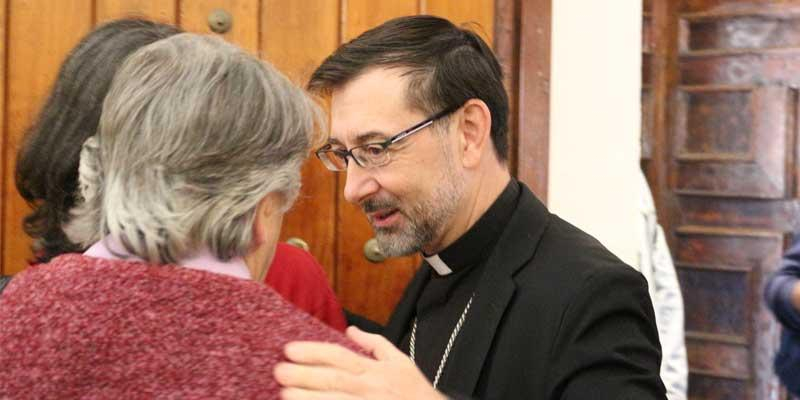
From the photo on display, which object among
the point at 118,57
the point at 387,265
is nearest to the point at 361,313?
the point at 387,265

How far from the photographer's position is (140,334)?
0.97m

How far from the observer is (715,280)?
14.4ft

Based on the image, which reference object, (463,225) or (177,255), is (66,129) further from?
(463,225)

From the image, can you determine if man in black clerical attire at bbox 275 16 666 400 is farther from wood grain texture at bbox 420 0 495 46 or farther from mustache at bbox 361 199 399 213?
wood grain texture at bbox 420 0 495 46

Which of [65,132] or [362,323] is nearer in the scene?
[65,132]

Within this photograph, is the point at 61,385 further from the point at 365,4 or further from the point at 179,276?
the point at 365,4

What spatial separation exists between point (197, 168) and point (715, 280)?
3687mm

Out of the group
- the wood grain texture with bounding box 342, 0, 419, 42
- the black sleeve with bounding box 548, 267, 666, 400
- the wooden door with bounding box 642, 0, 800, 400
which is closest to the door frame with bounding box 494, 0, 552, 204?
the wood grain texture with bounding box 342, 0, 419, 42

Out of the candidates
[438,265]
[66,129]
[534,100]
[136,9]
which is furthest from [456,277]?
[136,9]

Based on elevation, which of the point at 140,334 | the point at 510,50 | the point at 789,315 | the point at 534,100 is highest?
the point at 510,50

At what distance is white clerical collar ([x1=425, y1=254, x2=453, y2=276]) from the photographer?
1.85 meters

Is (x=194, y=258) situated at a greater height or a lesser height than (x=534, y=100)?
lesser

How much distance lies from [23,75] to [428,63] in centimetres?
85

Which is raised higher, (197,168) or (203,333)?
(197,168)
